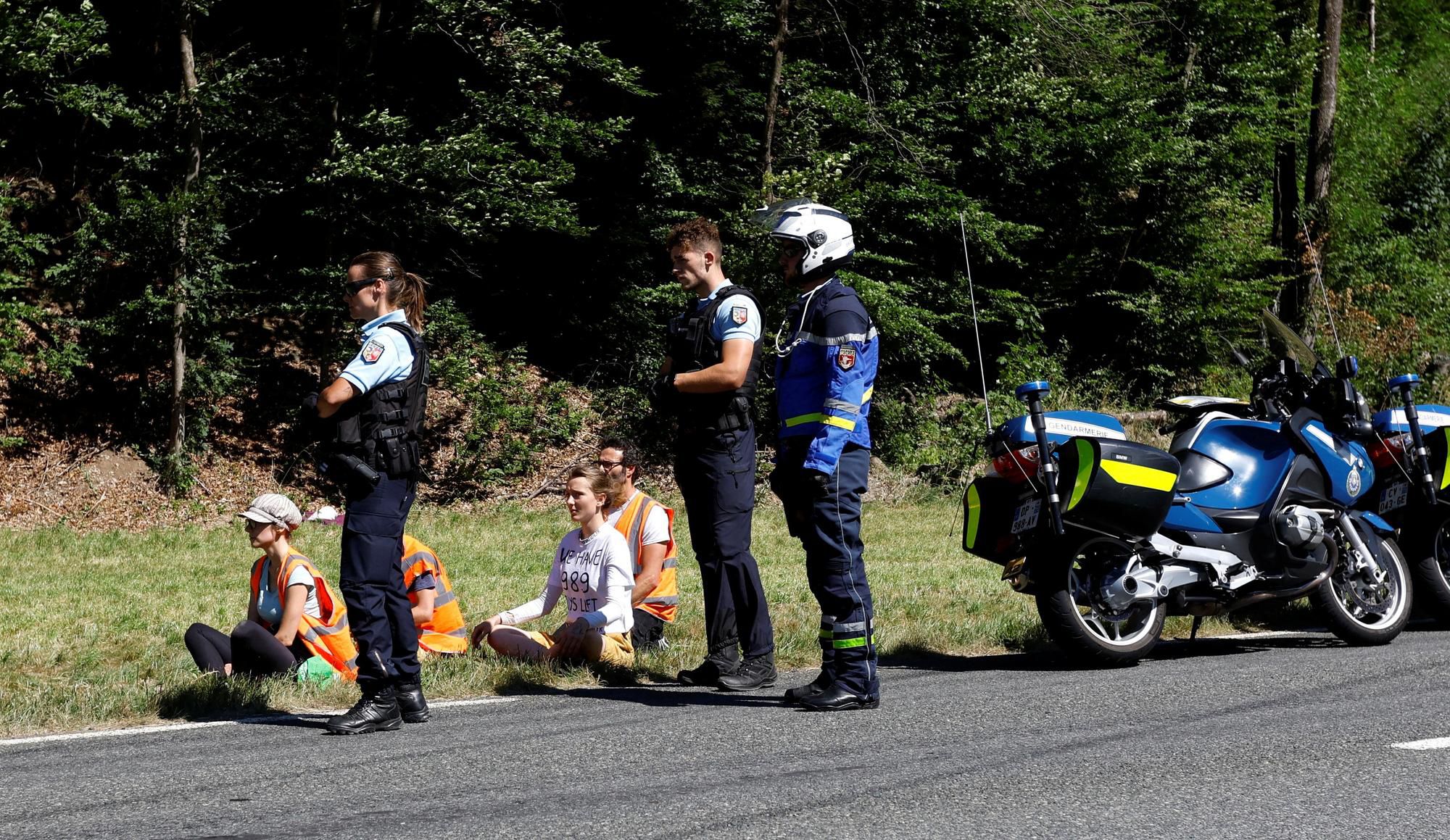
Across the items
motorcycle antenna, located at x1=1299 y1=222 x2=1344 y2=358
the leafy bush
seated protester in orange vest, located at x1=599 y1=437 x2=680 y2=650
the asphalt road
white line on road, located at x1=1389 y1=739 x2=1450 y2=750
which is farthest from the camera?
the leafy bush

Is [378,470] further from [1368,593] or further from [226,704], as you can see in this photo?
[1368,593]

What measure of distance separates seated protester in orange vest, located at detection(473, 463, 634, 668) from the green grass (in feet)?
0.48

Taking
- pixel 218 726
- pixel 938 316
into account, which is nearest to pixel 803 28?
pixel 938 316

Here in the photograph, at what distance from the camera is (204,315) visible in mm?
16625

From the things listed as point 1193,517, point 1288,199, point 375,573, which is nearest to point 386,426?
point 375,573

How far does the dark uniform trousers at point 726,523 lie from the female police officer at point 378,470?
1.36 m

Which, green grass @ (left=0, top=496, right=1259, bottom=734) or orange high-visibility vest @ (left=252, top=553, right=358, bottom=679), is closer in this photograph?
green grass @ (left=0, top=496, right=1259, bottom=734)

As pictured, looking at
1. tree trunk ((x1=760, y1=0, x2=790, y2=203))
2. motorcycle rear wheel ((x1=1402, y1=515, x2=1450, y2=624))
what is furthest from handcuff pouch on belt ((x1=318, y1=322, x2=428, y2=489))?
tree trunk ((x1=760, y1=0, x2=790, y2=203))

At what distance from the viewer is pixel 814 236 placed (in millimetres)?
6016

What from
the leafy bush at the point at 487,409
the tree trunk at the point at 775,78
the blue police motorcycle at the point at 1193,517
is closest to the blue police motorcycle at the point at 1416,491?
the blue police motorcycle at the point at 1193,517

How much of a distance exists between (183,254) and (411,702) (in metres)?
12.3

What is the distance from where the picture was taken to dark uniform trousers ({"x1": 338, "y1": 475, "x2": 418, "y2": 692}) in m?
5.46

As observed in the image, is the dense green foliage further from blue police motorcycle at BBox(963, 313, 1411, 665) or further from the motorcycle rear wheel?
blue police motorcycle at BBox(963, 313, 1411, 665)

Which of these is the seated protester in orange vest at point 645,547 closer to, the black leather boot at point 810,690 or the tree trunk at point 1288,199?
the black leather boot at point 810,690
